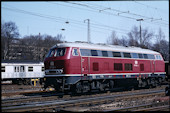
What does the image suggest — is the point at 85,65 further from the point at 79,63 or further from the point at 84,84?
the point at 84,84

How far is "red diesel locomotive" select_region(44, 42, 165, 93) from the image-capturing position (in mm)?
16688

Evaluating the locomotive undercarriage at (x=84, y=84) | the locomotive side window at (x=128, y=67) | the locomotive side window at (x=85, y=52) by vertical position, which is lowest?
the locomotive undercarriage at (x=84, y=84)

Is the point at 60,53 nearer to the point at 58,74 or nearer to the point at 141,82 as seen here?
the point at 58,74

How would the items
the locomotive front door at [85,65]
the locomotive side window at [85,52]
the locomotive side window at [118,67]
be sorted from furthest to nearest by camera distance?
the locomotive side window at [118,67] < the locomotive side window at [85,52] < the locomotive front door at [85,65]

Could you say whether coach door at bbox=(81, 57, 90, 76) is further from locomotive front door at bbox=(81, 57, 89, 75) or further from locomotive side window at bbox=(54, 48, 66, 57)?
locomotive side window at bbox=(54, 48, 66, 57)

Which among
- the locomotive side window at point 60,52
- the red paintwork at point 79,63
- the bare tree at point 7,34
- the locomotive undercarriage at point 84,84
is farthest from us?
the bare tree at point 7,34

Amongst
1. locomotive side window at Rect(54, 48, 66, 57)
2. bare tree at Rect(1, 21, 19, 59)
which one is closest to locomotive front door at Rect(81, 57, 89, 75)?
locomotive side window at Rect(54, 48, 66, 57)

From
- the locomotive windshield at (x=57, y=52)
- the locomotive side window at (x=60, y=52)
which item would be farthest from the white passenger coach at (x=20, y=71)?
the locomotive side window at (x=60, y=52)

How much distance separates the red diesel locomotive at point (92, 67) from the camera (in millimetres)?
16688

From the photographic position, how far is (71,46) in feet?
56.2

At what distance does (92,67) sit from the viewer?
18.1 meters

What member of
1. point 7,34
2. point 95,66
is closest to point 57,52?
point 95,66

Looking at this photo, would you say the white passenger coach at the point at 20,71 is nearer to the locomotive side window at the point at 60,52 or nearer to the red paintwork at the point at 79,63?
the red paintwork at the point at 79,63

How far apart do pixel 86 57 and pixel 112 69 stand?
309 centimetres
